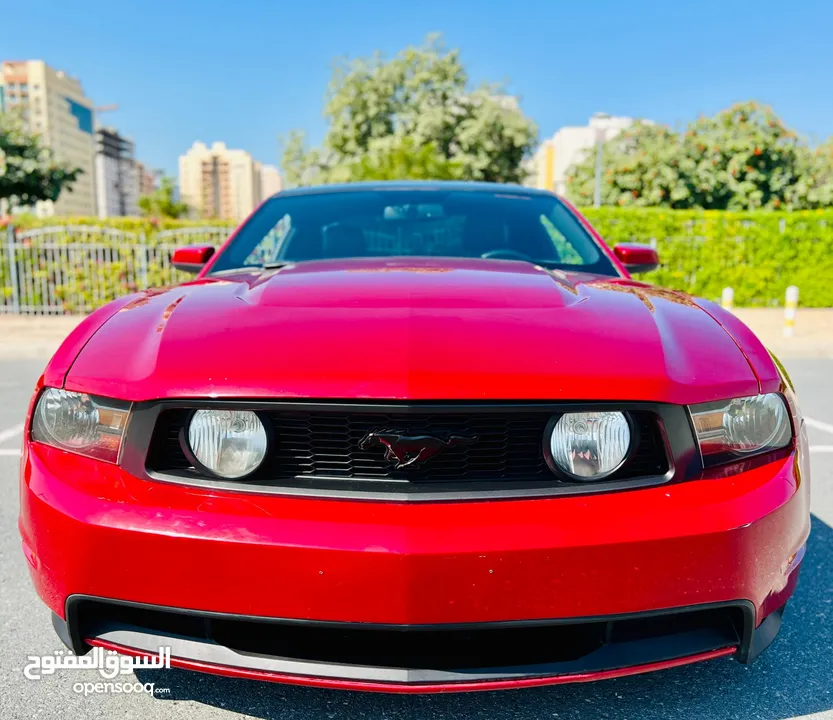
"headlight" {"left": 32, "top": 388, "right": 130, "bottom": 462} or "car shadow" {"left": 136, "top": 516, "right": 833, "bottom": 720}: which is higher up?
"headlight" {"left": 32, "top": 388, "right": 130, "bottom": 462}

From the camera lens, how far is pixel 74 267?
526 inches

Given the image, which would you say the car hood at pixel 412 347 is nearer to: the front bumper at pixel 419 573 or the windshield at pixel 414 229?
the front bumper at pixel 419 573

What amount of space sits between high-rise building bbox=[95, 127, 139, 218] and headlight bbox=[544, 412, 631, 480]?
169m

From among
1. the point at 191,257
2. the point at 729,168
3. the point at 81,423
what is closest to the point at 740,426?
the point at 81,423

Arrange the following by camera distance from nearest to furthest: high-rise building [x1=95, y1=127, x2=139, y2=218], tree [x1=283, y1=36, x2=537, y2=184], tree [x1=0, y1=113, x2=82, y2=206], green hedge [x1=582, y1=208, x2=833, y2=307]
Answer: green hedge [x1=582, y1=208, x2=833, y2=307]
tree [x1=0, y1=113, x2=82, y2=206]
tree [x1=283, y1=36, x2=537, y2=184]
high-rise building [x1=95, y1=127, x2=139, y2=218]

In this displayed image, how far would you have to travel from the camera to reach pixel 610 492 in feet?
4.90

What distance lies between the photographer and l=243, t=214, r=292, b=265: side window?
2.88 m

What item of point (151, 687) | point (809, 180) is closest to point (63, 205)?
point (809, 180)

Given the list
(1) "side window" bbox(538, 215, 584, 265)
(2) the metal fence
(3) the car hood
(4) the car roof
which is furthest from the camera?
(2) the metal fence

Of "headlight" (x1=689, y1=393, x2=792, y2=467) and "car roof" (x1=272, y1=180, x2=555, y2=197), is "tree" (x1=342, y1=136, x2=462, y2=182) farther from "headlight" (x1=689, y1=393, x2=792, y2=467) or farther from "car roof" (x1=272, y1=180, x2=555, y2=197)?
"headlight" (x1=689, y1=393, x2=792, y2=467)

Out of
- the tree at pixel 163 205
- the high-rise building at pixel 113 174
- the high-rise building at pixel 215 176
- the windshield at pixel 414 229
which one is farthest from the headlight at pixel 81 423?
the high-rise building at pixel 215 176

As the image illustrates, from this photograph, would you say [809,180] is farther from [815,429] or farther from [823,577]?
[823,577]

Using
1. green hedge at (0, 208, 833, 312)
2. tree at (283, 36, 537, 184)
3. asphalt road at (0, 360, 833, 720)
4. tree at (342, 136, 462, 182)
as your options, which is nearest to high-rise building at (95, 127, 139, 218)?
tree at (283, 36, 537, 184)

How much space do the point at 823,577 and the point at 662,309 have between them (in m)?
1.37
